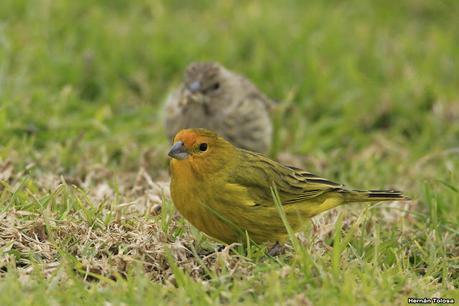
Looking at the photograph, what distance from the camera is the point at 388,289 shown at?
→ 13.2ft

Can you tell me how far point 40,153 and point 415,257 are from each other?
2.66 m

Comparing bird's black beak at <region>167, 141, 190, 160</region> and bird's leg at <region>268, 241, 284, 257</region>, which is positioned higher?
bird's black beak at <region>167, 141, 190, 160</region>

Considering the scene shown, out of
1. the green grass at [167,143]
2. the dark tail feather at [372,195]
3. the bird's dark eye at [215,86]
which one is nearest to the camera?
the green grass at [167,143]

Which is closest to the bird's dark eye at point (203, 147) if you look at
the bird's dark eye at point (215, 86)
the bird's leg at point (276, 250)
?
the bird's leg at point (276, 250)

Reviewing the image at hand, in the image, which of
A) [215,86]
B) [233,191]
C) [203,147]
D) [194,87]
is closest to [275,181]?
[233,191]

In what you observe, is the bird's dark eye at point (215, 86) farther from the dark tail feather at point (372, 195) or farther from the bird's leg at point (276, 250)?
the bird's leg at point (276, 250)

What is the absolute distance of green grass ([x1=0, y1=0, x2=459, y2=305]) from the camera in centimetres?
408

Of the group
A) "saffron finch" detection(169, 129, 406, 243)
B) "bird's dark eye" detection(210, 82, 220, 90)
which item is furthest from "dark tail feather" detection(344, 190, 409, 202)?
"bird's dark eye" detection(210, 82, 220, 90)

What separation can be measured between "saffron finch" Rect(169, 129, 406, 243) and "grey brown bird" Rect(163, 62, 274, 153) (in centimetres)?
225

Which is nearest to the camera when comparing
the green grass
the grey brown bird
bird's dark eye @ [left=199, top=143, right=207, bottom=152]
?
the green grass

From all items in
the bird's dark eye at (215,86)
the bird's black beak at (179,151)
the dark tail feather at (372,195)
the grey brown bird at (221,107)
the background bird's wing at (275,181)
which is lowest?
the dark tail feather at (372,195)

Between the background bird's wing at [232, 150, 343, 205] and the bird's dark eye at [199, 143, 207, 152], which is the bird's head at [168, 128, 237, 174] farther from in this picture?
the background bird's wing at [232, 150, 343, 205]

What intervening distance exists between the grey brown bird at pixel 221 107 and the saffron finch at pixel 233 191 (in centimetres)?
225

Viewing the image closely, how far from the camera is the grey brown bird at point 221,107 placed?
23.4ft
